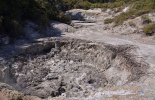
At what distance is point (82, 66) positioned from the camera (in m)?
22.5

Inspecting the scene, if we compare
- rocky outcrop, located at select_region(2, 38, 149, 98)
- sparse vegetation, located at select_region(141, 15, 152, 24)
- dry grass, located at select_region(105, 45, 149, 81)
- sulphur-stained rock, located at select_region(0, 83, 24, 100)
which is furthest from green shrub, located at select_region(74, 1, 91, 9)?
sulphur-stained rock, located at select_region(0, 83, 24, 100)

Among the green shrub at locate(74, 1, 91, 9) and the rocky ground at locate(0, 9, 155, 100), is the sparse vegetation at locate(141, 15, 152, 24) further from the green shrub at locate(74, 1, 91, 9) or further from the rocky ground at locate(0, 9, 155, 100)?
the green shrub at locate(74, 1, 91, 9)

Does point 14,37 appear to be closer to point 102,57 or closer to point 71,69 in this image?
point 71,69

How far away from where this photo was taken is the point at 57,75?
21203mm

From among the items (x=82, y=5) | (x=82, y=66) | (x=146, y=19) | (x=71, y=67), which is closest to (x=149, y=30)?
(x=146, y=19)

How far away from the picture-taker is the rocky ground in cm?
1620

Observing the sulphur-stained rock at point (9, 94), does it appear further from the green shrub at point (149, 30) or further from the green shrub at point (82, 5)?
the green shrub at point (82, 5)

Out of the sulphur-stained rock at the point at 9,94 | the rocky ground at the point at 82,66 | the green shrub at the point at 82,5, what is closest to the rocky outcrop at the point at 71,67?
the rocky ground at the point at 82,66

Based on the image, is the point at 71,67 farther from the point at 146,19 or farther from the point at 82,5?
the point at 82,5

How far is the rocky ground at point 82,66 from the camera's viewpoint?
16203mm

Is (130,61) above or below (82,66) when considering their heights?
above

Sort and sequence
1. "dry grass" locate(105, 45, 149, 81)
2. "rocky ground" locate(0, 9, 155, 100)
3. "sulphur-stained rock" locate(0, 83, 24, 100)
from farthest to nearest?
"dry grass" locate(105, 45, 149, 81)
"rocky ground" locate(0, 9, 155, 100)
"sulphur-stained rock" locate(0, 83, 24, 100)

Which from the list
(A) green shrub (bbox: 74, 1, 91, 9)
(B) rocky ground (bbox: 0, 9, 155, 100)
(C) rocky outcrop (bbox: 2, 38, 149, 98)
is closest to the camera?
(B) rocky ground (bbox: 0, 9, 155, 100)

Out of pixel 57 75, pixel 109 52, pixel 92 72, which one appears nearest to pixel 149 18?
pixel 109 52
